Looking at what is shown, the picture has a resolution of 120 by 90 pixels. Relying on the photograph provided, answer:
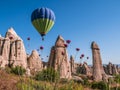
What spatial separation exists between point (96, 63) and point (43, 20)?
27.9 metres

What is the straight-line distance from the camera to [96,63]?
4341 centimetres

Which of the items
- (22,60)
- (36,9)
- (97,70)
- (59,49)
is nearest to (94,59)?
(97,70)

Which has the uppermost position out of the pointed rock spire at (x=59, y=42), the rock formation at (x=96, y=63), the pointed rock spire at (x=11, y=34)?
the pointed rock spire at (x=11, y=34)

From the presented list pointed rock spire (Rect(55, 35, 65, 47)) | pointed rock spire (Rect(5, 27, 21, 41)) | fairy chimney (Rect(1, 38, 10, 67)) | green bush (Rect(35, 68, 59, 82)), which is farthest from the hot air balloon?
pointed rock spire (Rect(5, 27, 21, 41))

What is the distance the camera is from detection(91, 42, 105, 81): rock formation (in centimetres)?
4291

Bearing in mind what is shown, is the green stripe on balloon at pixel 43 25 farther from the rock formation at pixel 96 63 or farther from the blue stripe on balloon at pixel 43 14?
the rock formation at pixel 96 63

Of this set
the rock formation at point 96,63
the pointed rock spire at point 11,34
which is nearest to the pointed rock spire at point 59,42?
the rock formation at point 96,63

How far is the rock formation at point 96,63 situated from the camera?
4291 cm

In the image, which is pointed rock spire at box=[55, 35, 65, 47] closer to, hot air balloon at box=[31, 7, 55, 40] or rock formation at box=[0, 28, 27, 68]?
rock formation at box=[0, 28, 27, 68]

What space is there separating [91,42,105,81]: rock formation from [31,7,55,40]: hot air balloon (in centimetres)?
2636

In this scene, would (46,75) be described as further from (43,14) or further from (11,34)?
(11,34)

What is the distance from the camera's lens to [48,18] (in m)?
16.8

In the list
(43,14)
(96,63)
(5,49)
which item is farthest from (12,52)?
(43,14)

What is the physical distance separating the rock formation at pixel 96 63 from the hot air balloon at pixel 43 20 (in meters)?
26.4
